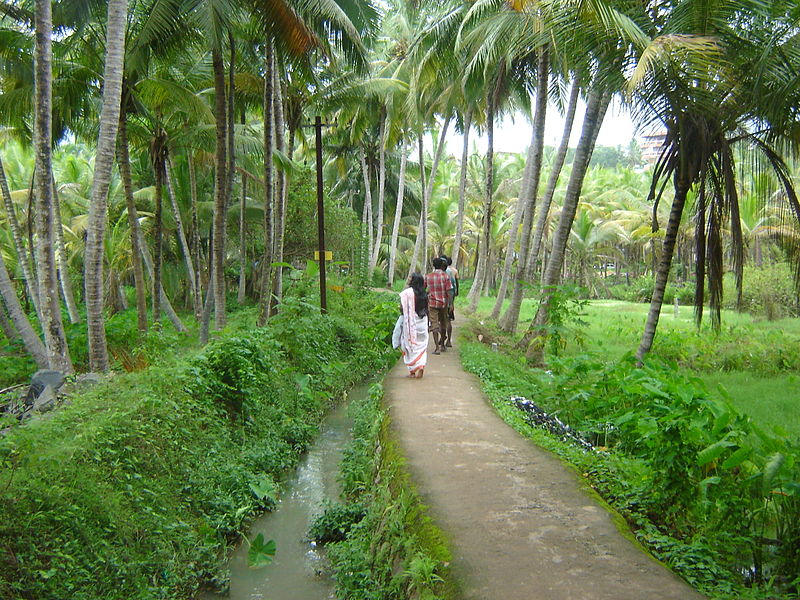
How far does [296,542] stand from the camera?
5535 mm

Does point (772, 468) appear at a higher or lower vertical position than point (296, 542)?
higher

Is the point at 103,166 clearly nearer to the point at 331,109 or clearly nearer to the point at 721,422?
the point at 721,422

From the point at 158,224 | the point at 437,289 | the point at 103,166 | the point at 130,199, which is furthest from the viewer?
the point at 158,224

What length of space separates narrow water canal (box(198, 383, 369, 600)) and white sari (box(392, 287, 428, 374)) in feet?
5.50

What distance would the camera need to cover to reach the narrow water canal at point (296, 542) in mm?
4721

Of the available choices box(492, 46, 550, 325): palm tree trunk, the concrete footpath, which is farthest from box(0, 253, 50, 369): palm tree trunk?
box(492, 46, 550, 325): palm tree trunk

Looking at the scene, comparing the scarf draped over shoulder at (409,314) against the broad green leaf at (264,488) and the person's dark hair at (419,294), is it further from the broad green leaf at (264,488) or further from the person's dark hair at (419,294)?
the broad green leaf at (264,488)

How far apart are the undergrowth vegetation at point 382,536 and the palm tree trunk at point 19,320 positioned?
7273mm

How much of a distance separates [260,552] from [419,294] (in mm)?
5061

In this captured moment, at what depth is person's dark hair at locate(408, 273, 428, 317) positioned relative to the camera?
9.45 metres

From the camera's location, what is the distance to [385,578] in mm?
4160

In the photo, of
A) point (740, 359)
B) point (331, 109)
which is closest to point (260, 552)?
point (740, 359)

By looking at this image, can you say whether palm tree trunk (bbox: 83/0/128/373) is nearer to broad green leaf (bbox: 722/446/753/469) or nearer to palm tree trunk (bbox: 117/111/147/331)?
palm tree trunk (bbox: 117/111/147/331)

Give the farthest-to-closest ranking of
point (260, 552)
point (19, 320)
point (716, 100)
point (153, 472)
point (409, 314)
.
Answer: point (19, 320)
point (409, 314)
point (716, 100)
point (153, 472)
point (260, 552)
